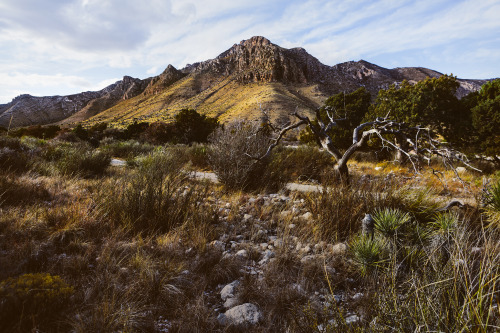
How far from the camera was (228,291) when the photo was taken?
2.15 m

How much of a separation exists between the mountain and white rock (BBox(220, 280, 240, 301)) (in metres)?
48.2

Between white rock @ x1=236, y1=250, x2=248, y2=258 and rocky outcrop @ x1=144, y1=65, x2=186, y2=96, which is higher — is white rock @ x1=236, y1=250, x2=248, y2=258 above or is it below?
below

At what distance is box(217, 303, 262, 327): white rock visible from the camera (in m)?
1.78

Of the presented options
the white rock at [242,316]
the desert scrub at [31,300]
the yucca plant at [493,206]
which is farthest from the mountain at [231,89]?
the desert scrub at [31,300]

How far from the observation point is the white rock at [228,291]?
6.95 feet

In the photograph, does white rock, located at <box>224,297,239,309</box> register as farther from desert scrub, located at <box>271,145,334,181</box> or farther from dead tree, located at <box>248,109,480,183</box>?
desert scrub, located at <box>271,145,334,181</box>

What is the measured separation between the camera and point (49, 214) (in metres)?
3.13

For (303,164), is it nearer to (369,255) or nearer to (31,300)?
(369,255)

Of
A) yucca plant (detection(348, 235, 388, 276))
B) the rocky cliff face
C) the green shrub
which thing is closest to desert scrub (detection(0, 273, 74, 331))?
yucca plant (detection(348, 235, 388, 276))

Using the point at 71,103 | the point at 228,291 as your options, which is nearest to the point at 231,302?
the point at 228,291

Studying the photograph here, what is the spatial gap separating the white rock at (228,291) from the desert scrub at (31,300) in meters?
1.20

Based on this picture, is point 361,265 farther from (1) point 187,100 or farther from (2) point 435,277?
(1) point 187,100

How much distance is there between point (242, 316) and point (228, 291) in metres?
0.36

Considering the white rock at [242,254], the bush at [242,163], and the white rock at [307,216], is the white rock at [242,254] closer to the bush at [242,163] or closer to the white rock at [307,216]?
the white rock at [307,216]
